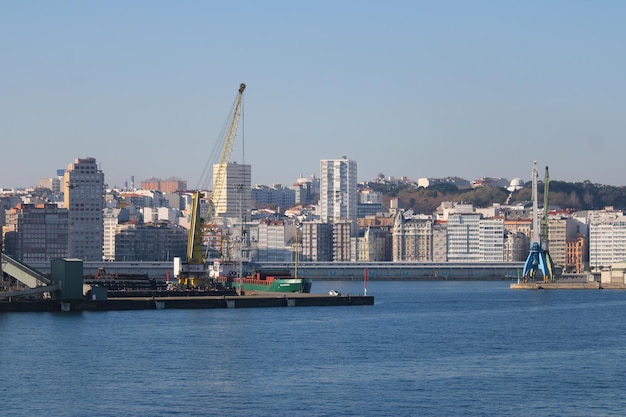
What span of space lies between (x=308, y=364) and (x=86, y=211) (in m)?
127

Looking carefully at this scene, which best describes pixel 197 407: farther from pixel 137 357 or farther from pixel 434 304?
pixel 434 304

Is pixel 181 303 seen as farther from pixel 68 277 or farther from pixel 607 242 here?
pixel 607 242

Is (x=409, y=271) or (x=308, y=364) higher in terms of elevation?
(x=409, y=271)

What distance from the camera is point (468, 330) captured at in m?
61.8

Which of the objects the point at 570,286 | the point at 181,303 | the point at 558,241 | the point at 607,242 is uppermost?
the point at 558,241

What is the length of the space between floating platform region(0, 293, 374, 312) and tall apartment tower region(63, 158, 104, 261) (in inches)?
3483

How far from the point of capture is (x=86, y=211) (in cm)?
17125

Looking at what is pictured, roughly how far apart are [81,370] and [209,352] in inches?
267

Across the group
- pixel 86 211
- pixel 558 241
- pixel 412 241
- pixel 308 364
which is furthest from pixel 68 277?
pixel 412 241

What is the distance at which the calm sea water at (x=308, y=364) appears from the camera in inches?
1508

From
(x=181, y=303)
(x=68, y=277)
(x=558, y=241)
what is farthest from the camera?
(x=558, y=241)

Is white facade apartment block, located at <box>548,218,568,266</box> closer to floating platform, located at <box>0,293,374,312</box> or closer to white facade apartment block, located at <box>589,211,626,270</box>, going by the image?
white facade apartment block, located at <box>589,211,626,270</box>

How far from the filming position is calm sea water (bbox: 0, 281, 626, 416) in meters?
38.3

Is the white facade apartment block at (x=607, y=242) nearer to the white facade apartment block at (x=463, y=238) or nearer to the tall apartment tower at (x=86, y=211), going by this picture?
the white facade apartment block at (x=463, y=238)
